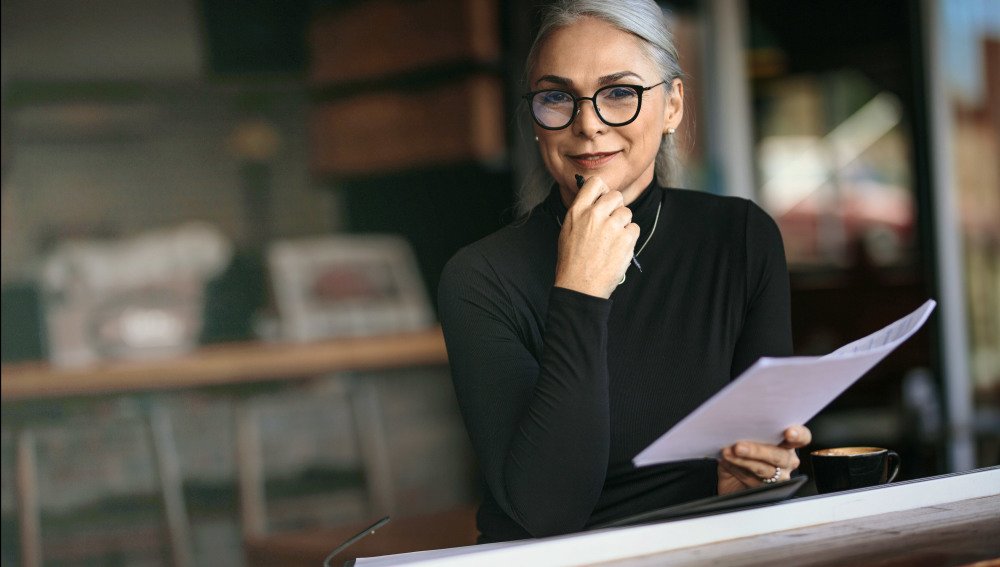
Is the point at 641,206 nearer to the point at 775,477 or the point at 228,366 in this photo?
the point at 775,477

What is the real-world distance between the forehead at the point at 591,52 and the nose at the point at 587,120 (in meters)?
0.03

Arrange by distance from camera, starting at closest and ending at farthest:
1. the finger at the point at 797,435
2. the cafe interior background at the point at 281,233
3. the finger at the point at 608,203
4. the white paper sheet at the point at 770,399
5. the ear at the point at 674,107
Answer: the white paper sheet at the point at 770,399 → the finger at the point at 797,435 → the finger at the point at 608,203 → the ear at the point at 674,107 → the cafe interior background at the point at 281,233

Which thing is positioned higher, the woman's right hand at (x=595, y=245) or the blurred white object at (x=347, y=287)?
the woman's right hand at (x=595, y=245)

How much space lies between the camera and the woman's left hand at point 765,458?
1.19 metres

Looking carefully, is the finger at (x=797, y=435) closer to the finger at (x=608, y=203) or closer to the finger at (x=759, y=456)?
the finger at (x=759, y=456)

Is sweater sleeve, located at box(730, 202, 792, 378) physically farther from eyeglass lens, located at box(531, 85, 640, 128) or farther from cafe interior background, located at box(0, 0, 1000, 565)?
cafe interior background, located at box(0, 0, 1000, 565)

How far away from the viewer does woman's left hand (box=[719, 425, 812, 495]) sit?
119 centimetres

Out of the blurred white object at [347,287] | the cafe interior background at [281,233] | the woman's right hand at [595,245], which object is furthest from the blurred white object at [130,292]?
the woman's right hand at [595,245]

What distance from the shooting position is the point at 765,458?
1202mm

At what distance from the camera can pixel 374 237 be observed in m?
4.96

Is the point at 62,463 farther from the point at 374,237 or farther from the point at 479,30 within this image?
the point at 479,30

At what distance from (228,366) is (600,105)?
2.85 meters

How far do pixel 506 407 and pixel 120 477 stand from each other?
115 inches

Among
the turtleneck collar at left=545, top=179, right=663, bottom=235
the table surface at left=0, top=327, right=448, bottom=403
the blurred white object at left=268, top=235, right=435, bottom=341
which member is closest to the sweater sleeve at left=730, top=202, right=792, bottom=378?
the turtleneck collar at left=545, top=179, right=663, bottom=235
